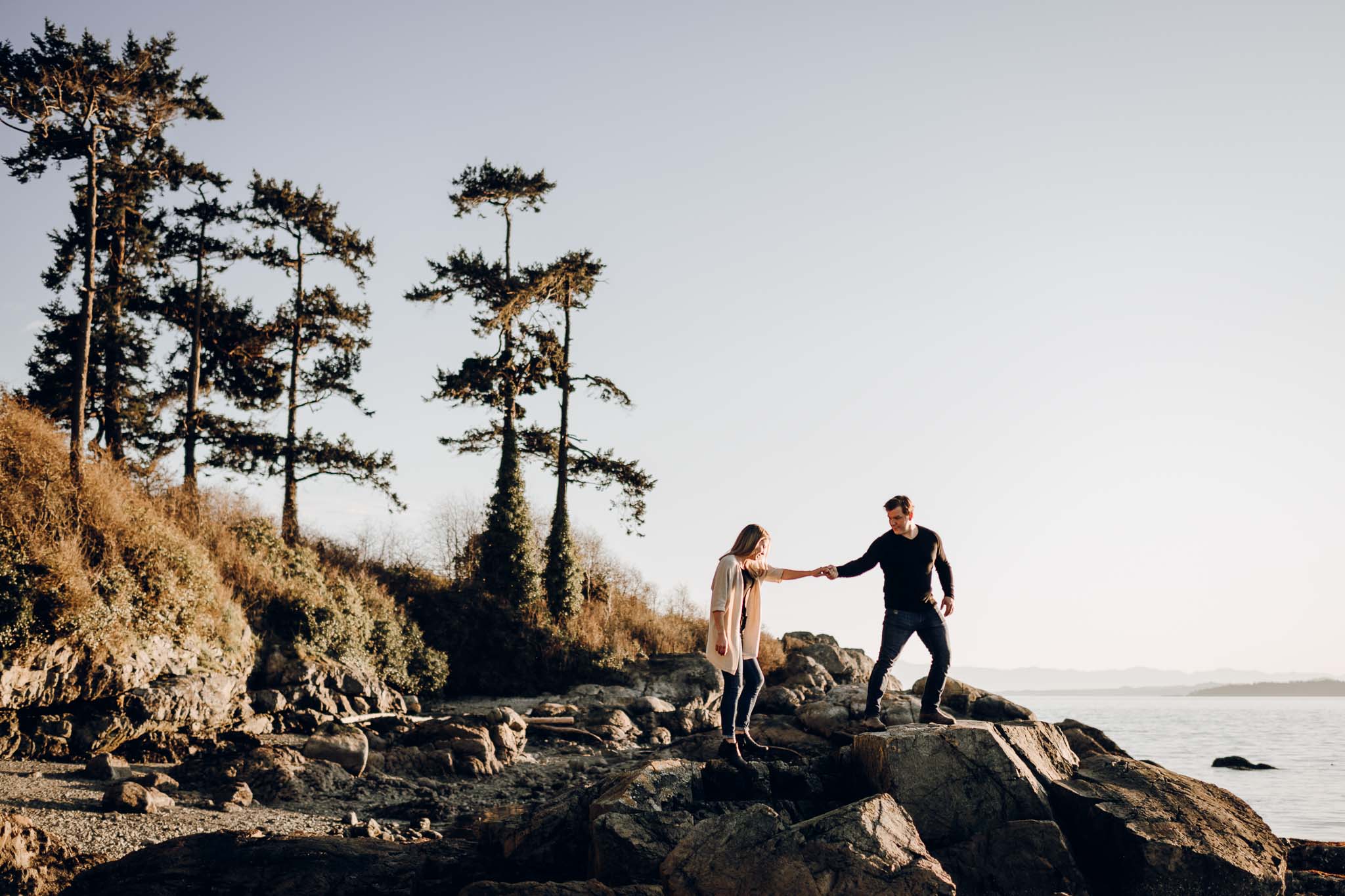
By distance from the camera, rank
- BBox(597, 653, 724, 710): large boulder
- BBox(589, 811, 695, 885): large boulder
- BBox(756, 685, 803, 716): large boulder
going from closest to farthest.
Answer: BBox(589, 811, 695, 885): large boulder < BBox(756, 685, 803, 716): large boulder < BBox(597, 653, 724, 710): large boulder

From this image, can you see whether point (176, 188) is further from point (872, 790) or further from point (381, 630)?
point (872, 790)

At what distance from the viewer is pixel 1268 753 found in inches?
1447

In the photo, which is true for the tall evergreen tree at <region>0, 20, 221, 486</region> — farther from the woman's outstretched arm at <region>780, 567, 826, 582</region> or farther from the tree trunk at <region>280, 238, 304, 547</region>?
the woman's outstretched arm at <region>780, 567, 826, 582</region>

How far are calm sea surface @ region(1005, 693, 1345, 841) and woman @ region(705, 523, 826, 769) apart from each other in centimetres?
642

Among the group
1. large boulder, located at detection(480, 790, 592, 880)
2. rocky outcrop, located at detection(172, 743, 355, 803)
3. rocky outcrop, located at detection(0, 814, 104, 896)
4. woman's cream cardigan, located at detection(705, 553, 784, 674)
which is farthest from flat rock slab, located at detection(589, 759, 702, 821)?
rocky outcrop, located at detection(172, 743, 355, 803)

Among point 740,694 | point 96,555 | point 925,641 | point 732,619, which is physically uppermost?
point 96,555

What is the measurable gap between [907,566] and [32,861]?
8.67m

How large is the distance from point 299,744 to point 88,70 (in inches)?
707

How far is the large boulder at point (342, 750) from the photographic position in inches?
593

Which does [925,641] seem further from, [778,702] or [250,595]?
[250,595]

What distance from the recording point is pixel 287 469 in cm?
2981

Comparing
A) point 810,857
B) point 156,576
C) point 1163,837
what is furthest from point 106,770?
point 1163,837

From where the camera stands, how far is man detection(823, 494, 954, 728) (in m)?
10.1

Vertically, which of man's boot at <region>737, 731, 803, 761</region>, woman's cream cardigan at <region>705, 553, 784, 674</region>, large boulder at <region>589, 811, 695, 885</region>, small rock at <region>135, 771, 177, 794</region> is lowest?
small rock at <region>135, 771, 177, 794</region>
